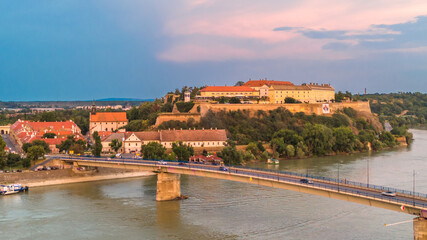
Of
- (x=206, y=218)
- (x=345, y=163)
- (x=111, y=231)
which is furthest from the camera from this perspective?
(x=345, y=163)

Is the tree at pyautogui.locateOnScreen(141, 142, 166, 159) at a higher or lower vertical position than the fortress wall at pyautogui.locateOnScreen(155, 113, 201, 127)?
lower

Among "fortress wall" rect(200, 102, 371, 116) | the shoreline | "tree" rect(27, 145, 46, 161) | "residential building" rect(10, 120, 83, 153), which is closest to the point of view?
the shoreline

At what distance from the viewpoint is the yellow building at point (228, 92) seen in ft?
215

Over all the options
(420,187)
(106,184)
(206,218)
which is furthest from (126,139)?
(420,187)

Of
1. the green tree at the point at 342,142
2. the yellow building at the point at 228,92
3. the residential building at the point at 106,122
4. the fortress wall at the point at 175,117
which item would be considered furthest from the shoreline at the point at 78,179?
the yellow building at the point at 228,92

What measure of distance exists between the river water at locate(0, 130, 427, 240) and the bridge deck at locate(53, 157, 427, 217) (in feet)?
5.49

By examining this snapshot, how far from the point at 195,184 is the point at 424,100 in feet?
360

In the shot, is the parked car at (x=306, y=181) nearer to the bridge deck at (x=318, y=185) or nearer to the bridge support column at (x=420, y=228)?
the bridge deck at (x=318, y=185)

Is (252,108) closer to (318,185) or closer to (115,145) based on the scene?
(115,145)

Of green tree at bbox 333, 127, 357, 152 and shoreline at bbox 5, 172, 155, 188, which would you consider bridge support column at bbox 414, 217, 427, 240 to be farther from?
green tree at bbox 333, 127, 357, 152

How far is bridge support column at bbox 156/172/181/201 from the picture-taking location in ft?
96.1

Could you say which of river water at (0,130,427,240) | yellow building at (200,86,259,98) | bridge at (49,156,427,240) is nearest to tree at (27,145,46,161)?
bridge at (49,156,427,240)

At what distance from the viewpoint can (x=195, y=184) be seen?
3444 centimetres

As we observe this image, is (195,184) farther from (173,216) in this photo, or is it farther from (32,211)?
(32,211)
